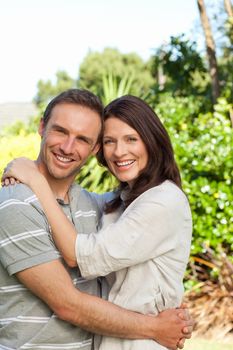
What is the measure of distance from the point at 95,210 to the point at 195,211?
14.8ft

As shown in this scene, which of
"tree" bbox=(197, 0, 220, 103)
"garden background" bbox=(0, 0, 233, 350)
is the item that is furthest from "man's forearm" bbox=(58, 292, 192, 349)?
"tree" bbox=(197, 0, 220, 103)

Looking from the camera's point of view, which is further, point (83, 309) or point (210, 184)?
point (210, 184)

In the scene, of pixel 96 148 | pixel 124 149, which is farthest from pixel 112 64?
pixel 124 149

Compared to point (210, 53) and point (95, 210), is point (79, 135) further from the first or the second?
point (210, 53)

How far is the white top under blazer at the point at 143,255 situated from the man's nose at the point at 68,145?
1.20 feet

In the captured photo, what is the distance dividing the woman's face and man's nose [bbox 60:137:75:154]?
241mm

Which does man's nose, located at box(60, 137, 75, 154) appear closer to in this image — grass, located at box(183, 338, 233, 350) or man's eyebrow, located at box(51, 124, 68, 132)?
man's eyebrow, located at box(51, 124, 68, 132)

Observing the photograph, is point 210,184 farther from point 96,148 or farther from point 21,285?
point 21,285

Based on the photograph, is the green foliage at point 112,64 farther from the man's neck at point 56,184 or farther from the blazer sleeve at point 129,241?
the blazer sleeve at point 129,241

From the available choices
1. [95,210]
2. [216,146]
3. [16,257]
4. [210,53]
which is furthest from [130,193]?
[210,53]

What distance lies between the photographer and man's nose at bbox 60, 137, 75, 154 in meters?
2.91

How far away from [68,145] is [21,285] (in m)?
0.64

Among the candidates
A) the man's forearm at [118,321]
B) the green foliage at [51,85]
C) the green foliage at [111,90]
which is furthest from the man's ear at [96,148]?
the green foliage at [51,85]

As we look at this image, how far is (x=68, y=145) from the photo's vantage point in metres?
2.93
